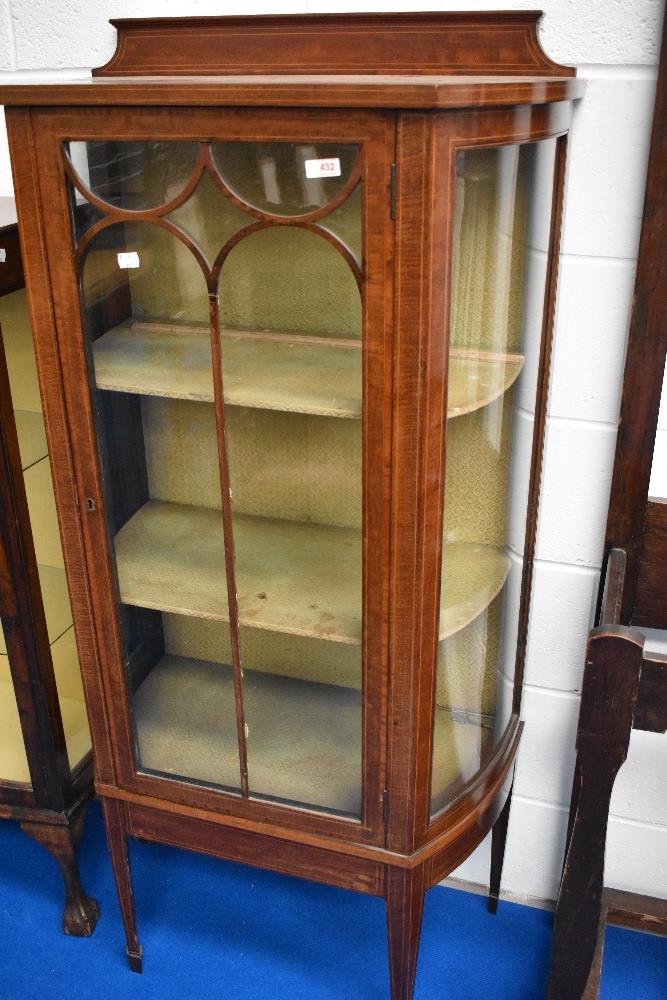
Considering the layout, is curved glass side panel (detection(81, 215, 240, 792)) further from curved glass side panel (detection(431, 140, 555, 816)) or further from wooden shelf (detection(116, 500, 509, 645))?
curved glass side panel (detection(431, 140, 555, 816))

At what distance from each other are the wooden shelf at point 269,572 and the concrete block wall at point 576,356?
18cm

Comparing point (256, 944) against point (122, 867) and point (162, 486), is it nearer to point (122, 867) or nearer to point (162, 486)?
point (122, 867)

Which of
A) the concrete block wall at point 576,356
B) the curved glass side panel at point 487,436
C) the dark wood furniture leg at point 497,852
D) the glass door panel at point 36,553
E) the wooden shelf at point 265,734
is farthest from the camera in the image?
the dark wood furniture leg at point 497,852

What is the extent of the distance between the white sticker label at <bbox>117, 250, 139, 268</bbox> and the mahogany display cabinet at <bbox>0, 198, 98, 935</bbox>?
0.93 feet

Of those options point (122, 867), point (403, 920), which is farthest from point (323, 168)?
point (122, 867)

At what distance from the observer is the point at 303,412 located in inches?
48.6

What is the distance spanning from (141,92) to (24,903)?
146cm

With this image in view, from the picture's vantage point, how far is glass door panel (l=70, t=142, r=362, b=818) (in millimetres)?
1134

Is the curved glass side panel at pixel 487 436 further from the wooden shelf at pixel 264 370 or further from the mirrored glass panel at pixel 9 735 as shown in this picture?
the mirrored glass panel at pixel 9 735

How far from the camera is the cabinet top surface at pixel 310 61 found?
105cm

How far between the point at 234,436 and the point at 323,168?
1.23 feet

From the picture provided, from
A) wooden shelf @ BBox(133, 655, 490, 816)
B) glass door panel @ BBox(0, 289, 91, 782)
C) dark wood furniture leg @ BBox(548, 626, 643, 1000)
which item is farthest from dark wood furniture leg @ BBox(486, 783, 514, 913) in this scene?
glass door panel @ BBox(0, 289, 91, 782)

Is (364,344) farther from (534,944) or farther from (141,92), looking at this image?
(534,944)

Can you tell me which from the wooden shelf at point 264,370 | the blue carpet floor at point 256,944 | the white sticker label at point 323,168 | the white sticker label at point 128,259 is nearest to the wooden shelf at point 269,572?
the wooden shelf at point 264,370
